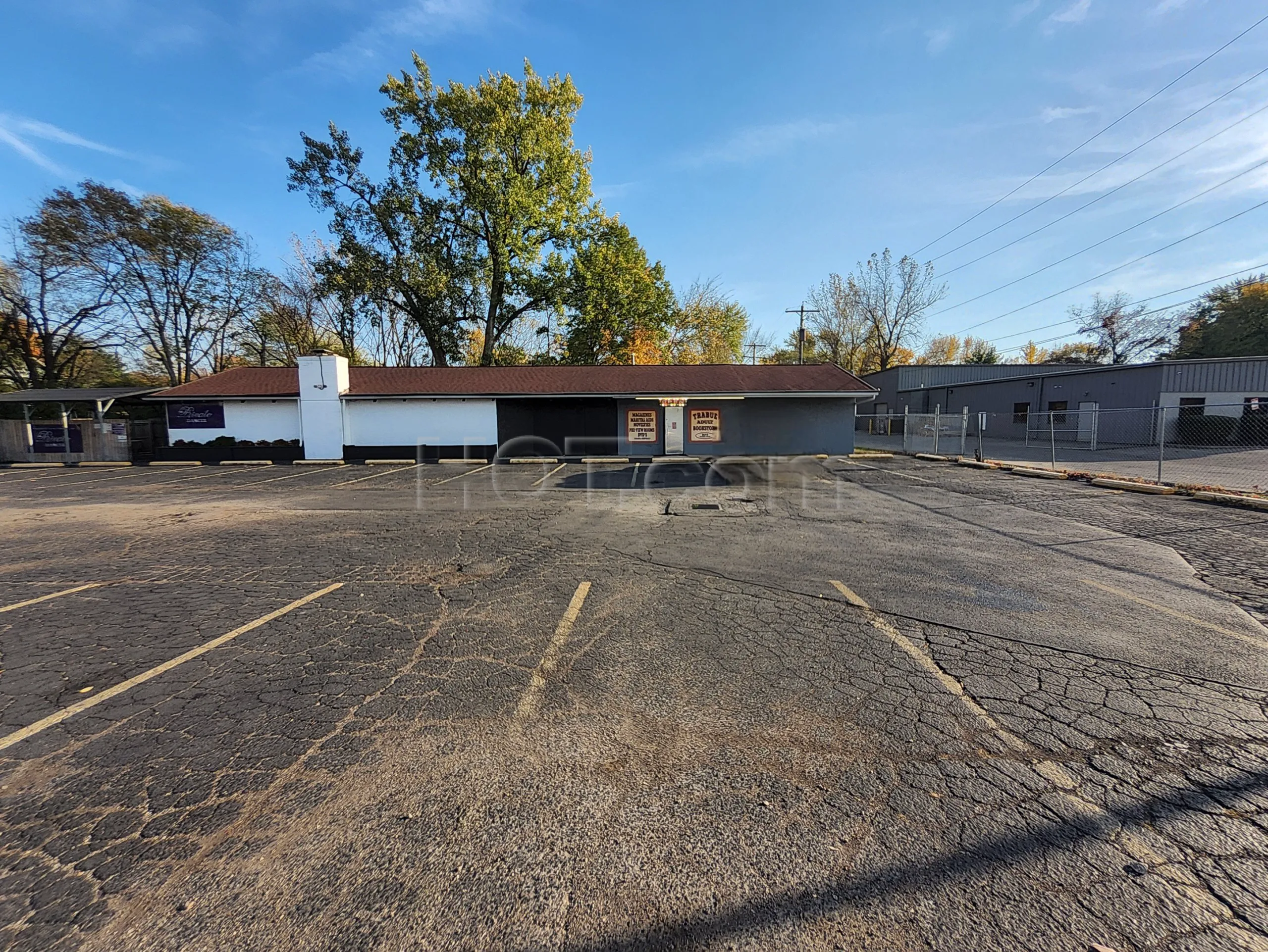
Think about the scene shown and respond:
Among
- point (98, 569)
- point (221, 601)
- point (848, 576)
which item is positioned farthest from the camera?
point (98, 569)

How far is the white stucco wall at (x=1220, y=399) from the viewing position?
71.8 feet

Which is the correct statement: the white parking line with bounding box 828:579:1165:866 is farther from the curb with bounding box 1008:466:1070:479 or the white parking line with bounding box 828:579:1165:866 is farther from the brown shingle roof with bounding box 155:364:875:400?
the brown shingle roof with bounding box 155:364:875:400

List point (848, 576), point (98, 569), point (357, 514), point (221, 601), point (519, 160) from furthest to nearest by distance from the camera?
1. point (519, 160)
2. point (357, 514)
3. point (98, 569)
4. point (848, 576)
5. point (221, 601)

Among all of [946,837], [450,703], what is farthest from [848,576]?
[450,703]

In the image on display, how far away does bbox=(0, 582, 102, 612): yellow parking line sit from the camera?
537cm

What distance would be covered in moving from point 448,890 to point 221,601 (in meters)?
5.00

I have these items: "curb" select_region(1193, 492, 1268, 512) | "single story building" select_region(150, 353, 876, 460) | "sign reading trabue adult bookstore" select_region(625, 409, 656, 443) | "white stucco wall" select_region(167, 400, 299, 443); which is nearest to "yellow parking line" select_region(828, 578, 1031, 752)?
"curb" select_region(1193, 492, 1268, 512)

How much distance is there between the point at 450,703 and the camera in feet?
11.2

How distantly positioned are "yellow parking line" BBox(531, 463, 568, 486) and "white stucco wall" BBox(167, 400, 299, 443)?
1269 cm

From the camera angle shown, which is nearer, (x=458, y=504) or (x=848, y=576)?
(x=848, y=576)

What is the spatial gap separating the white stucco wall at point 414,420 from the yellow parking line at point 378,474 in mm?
1856

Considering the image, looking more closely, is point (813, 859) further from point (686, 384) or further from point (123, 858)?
point (686, 384)

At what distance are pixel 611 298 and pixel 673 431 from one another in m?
12.0

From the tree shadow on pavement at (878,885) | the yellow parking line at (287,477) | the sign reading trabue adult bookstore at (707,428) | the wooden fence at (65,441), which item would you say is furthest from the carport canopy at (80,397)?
the tree shadow on pavement at (878,885)
